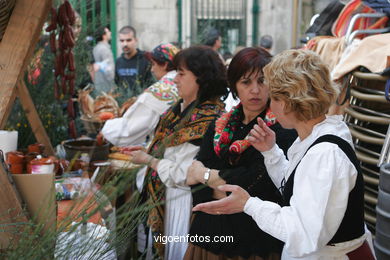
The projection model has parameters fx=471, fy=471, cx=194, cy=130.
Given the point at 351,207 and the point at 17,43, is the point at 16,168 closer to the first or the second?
the point at 17,43

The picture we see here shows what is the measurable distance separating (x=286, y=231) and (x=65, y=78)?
2.23 metres

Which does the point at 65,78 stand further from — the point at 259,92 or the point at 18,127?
the point at 259,92

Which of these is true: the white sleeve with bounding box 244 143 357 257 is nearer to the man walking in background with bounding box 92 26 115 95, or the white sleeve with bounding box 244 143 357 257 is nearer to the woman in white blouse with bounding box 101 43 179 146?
the woman in white blouse with bounding box 101 43 179 146

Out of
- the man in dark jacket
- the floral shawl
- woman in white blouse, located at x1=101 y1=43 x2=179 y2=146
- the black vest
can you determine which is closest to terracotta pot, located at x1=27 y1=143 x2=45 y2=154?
woman in white blouse, located at x1=101 y1=43 x2=179 y2=146

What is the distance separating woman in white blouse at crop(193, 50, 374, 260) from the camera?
1484 millimetres

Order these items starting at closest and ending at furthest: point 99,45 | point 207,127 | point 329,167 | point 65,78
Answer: point 329,167 → point 207,127 → point 65,78 → point 99,45

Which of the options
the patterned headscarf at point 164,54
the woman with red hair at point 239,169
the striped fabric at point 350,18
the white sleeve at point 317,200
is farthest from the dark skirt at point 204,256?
the striped fabric at point 350,18

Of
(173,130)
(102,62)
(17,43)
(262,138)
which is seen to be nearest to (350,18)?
(173,130)

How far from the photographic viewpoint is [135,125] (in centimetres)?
330

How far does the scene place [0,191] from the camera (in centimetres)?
149

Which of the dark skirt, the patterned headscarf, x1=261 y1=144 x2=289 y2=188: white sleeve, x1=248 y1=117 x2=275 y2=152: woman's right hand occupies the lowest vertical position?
the dark skirt

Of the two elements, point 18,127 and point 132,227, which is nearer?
point 132,227

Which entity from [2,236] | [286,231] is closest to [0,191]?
[2,236]

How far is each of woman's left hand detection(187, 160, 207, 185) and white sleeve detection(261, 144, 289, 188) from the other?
1.11 ft
